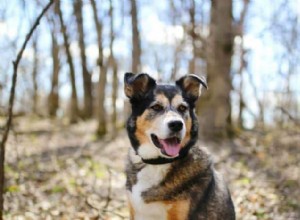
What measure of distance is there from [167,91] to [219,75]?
6.51 meters

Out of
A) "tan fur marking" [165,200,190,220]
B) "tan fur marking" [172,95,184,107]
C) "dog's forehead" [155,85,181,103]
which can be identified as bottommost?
"tan fur marking" [165,200,190,220]

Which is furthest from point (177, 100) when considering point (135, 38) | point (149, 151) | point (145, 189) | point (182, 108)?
point (135, 38)

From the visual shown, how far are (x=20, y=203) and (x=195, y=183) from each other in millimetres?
3273

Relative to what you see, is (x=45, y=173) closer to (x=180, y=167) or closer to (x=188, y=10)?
(x=180, y=167)

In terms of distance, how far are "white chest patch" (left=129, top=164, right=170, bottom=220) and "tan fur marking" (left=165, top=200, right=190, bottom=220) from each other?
0.05m

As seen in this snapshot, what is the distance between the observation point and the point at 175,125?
4.22 m

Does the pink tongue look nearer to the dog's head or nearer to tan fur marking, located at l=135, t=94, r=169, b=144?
the dog's head

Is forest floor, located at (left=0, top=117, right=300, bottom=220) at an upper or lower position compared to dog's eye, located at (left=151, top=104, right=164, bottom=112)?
lower

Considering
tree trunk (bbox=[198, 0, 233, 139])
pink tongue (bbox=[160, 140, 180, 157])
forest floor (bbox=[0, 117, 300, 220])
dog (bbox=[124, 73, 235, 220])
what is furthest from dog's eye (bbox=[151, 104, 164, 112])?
tree trunk (bbox=[198, 0, 233, 139])

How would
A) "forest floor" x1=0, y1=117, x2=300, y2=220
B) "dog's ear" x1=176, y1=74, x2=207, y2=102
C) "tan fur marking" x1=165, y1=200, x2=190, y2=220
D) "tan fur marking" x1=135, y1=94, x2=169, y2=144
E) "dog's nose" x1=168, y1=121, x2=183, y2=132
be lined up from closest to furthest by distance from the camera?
"dog's nose" x1=168, y1=121, x2=183, y2=132 < "tan fur marking" x1=165, y1=200, x2=190, y2=220 < "tan fur marking" x1=135, y1=94, x2=169, y2=144 < "dog's ear" x1=176, y1=74, x2=207, y2=102 < "forest floor" x1=0, y1=117, x2=300, y2=220

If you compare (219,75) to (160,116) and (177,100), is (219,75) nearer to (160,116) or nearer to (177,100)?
(177,100)

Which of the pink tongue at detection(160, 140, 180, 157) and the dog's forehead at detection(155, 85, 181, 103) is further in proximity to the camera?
the dog's forehead at detection(155, 85, 181, 103)

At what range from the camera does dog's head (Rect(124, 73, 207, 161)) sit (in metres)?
4.37

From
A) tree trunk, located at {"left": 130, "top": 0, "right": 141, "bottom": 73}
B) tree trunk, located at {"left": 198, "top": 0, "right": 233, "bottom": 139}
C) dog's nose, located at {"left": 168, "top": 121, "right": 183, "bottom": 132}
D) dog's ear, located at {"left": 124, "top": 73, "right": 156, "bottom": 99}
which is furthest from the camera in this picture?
tree trunk, located at {"left": 130, "top": 0, "right": 141, "bottom": 73}
